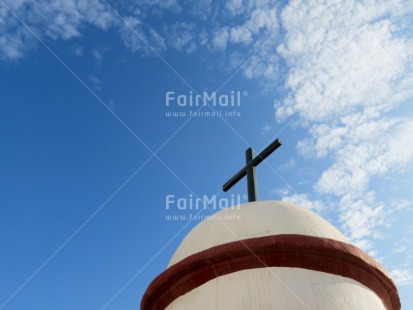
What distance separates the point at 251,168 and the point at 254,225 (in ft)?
6.93

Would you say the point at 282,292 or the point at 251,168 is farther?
the point at 251,168

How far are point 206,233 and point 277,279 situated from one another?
1.03 meters

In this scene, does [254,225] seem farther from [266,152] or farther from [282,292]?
[266,152]

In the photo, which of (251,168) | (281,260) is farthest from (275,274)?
(251,168)

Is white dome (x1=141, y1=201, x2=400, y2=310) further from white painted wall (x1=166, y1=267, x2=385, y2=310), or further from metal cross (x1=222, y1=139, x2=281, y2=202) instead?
metal cross (x1=222, y1=139, x2=281, y2=202)

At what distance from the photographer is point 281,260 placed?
365 centimetres

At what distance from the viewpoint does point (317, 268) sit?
3.63 metres

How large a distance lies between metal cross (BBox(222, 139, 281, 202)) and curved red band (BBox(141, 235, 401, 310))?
1991 mm

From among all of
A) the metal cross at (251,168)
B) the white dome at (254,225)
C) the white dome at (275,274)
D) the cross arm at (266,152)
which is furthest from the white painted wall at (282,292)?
the cross arm at (266,152)

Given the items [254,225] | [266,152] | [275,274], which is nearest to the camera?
[275,274]

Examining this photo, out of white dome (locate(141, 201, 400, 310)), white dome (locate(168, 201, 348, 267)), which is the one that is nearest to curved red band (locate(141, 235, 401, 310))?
white dome (locate(141, 201, 400, 310))

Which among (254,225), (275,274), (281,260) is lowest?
(275,274)

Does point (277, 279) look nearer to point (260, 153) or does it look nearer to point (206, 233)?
point (206, 233)

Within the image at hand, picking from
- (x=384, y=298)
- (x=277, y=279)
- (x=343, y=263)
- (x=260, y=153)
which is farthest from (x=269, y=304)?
(x=260, y=153)
